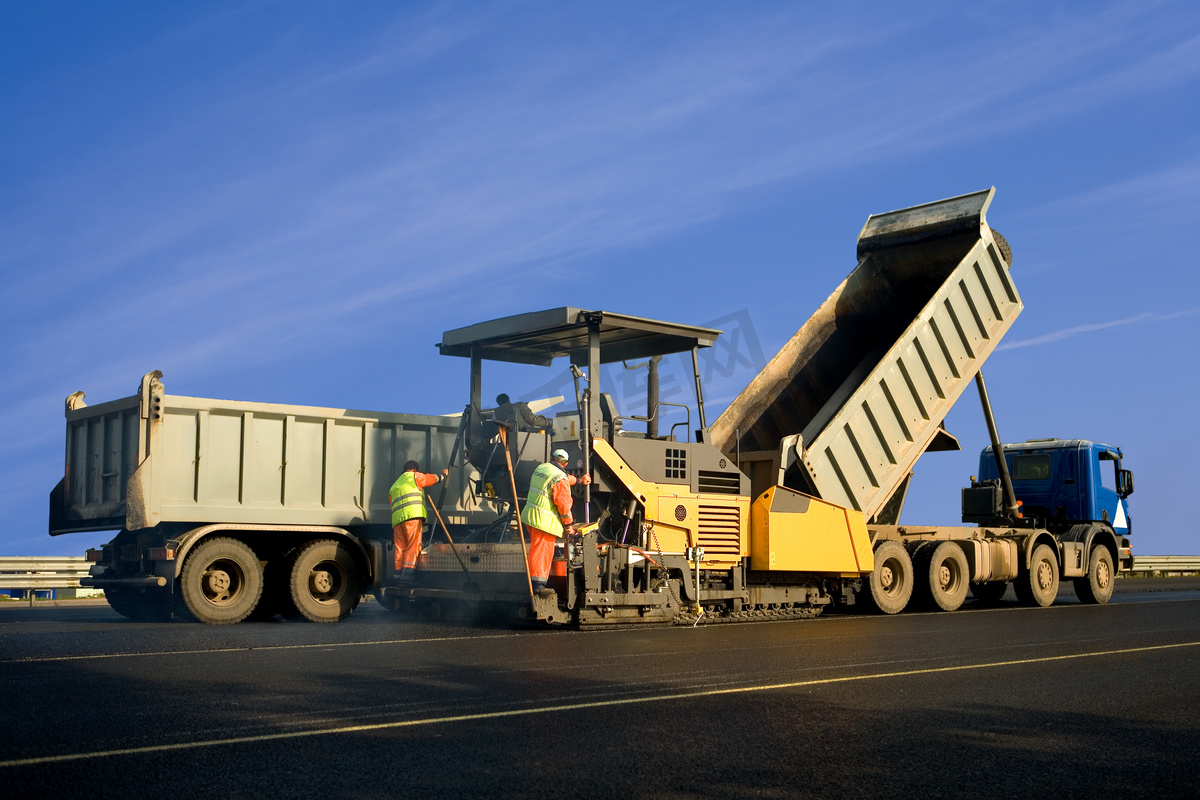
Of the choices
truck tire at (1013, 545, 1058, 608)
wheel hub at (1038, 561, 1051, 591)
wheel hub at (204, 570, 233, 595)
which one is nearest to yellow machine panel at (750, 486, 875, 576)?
truck tire at (1013, 545, 1058, 608)

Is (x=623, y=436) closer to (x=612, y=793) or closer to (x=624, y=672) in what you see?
(x=624, y=672)

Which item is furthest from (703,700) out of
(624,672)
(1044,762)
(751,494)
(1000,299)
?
(1000,299)

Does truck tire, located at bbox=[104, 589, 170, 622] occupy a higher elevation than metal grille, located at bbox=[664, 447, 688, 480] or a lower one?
lower

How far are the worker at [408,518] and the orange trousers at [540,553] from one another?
1610 millimetres

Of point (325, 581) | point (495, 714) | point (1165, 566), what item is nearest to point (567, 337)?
point (325, 581)

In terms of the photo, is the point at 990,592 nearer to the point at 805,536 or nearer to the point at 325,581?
the point at 805,536

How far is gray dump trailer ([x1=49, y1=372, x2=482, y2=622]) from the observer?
35.4 ft

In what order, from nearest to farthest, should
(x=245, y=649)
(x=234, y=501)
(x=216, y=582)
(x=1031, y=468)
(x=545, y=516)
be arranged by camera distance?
(x=245, y=649) < (x=545, y=516) < (x=216, y=582) < (x=234, y=501) < (x=1031, y=468)

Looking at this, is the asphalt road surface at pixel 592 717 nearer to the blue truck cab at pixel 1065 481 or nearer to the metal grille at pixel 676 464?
the metal grille at pixel 676 464

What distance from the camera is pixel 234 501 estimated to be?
11172mm

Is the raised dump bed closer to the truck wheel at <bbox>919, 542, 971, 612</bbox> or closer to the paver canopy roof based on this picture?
the truck wheel at <bbox>919, 542, 971, 612</bbox>

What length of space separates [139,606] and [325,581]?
215 cm

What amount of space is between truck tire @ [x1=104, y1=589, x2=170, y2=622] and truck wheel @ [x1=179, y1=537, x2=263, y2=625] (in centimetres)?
89

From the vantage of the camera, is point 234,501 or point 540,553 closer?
point 540,553
